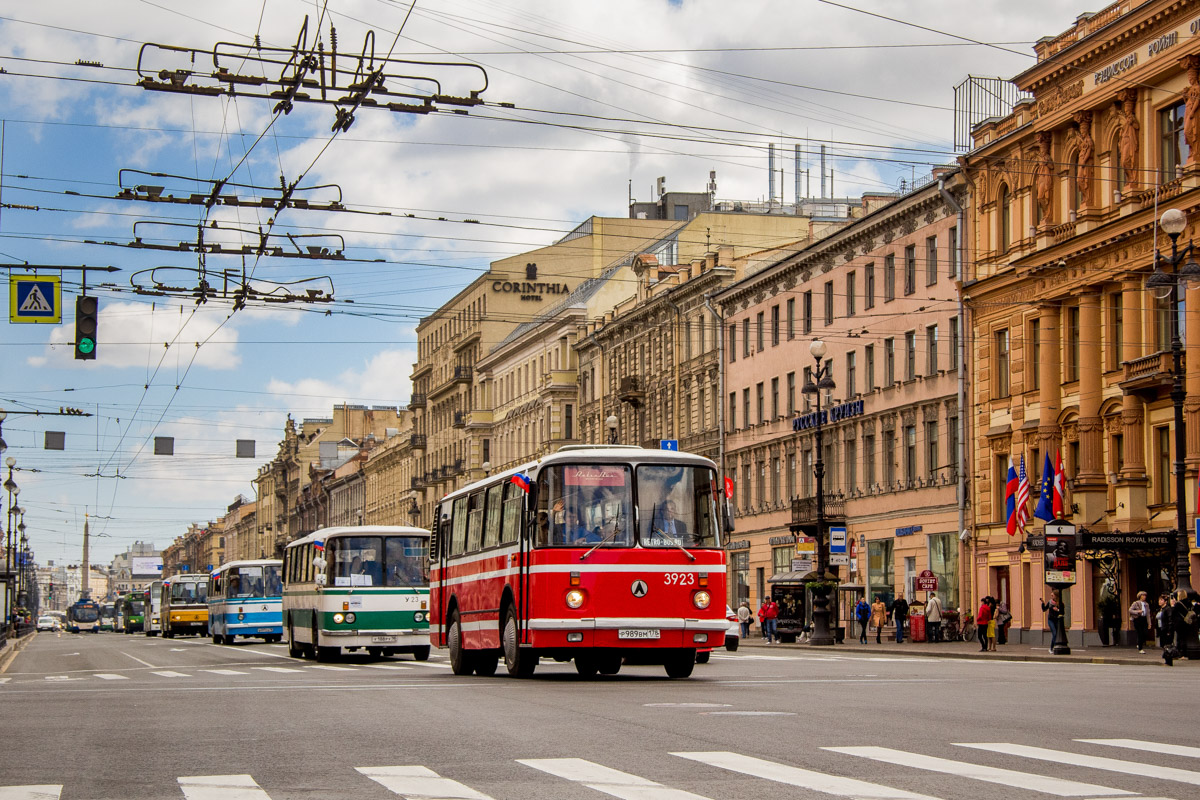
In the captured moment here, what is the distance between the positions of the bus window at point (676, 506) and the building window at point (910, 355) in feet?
107

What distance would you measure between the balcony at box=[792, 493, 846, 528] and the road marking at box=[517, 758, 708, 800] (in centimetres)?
4877

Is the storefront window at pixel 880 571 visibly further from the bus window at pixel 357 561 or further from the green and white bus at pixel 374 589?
the bus window at pixel 357 561

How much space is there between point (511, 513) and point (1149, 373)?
2271 centimetres

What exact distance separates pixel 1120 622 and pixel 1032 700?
25.8m

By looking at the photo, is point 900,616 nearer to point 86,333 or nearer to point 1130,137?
point 1130,137

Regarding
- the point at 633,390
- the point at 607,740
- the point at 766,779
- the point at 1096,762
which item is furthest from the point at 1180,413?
the point at 633,390

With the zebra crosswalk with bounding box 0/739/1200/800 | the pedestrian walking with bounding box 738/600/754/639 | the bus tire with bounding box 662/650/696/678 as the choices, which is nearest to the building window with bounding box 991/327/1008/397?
the pedestrian walking with bounding box 738/600/754/639

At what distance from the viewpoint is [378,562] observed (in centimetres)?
3453

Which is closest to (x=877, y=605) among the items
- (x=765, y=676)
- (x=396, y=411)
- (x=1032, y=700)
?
(x=765, y=676)

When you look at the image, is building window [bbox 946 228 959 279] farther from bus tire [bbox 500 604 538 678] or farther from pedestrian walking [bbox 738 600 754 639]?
bus tire [bbox 500 604 538 678]

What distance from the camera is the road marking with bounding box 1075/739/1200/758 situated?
11.8 m

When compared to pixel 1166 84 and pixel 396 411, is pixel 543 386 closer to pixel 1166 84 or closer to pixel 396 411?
pixel 1166 84

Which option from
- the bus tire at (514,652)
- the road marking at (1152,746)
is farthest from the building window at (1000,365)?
the road marking at (1152,746)

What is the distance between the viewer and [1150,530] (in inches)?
1663
